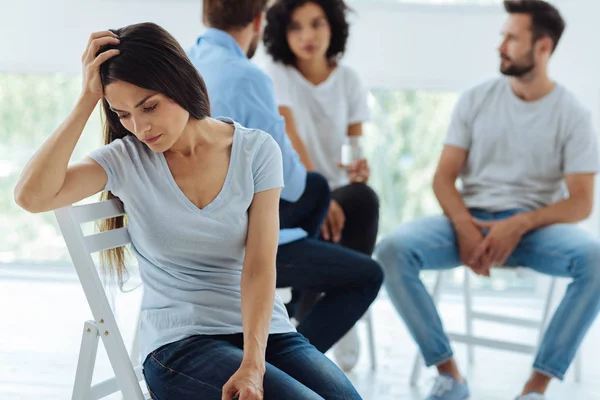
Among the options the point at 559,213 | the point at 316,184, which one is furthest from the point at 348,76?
the point at 559,213

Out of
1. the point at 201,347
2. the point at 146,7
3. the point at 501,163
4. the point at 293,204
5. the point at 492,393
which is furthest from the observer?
the point at 146,7

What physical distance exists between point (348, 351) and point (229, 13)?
1333 millimetres

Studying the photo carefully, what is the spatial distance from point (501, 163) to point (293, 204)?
0.99 m

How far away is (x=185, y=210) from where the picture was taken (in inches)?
65.8

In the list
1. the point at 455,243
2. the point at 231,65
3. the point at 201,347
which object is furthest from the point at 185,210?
the point at 455,243

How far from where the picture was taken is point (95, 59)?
157cm

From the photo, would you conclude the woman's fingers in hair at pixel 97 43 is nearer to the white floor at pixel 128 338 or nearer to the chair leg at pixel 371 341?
the white floor at pixel 128 338

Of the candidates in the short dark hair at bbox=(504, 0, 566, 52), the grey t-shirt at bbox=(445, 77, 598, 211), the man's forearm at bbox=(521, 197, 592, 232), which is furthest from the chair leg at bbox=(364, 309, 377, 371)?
the short dark hair at bbox=(504, 0, 566, 52)

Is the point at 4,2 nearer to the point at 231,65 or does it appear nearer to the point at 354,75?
the point at 354,75

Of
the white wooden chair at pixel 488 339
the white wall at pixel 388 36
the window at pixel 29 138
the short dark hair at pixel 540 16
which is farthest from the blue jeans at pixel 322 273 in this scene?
the window at pixel 29 138

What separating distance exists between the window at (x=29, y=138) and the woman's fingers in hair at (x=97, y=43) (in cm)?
264

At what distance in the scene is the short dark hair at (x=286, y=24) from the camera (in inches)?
120

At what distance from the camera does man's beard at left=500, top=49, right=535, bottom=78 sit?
299cm

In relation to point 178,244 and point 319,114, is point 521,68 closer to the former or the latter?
point 319,114
